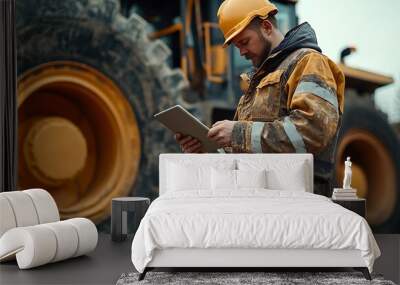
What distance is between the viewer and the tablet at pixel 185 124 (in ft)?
15.4

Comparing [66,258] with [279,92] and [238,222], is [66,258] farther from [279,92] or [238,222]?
[279,92]

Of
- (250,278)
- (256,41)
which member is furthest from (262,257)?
(256,41)

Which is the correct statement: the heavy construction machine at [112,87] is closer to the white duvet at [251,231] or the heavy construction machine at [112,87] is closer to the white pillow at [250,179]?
the white pillow at [250,179]

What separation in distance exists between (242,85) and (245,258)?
267cm

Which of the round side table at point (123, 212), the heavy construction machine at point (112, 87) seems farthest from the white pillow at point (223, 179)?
the heavy construction machine at point (112, 87)

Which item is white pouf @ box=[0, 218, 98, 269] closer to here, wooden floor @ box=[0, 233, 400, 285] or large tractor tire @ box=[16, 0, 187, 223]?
wooden floor @ box=[0, 233, 400, 285]

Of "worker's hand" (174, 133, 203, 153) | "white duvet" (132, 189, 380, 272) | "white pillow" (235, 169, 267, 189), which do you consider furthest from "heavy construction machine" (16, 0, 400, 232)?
"white duvet" (132, 189, 380, 272)

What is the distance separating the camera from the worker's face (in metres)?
4.97

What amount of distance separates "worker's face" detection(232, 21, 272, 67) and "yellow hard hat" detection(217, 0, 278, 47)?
0.20 feet

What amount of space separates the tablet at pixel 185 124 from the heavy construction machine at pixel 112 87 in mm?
1018

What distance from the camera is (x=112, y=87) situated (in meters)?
5.95

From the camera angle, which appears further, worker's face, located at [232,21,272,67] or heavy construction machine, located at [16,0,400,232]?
heavy construction machine, located at [16,0,400,232]

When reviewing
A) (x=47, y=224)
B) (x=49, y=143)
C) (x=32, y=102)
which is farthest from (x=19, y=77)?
(x=47, y=224)

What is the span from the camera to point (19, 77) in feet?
19.5
